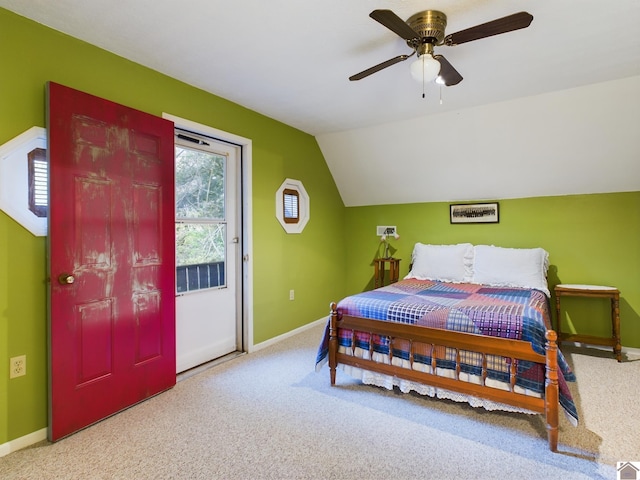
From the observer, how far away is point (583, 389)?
2.62 metres

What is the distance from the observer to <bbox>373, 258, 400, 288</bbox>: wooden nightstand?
4449 millimetres

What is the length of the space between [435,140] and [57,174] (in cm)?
338

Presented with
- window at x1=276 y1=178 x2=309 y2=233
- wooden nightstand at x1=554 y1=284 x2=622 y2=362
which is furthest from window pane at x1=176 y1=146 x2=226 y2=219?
wooden nightstand at x1=554 y1=284 x2=622 y2=362

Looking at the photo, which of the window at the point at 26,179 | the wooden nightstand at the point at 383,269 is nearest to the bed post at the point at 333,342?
the wooden nightstand at the point at 383,269

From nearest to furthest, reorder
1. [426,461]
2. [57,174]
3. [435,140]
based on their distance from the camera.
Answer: [426,461] → [57,174] → [435,140]

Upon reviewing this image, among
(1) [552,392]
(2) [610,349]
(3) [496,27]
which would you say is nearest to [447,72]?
(3) [496,27]

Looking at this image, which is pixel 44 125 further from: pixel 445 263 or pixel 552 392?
pixel 445 263

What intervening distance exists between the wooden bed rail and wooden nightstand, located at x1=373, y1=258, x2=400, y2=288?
1.84 m

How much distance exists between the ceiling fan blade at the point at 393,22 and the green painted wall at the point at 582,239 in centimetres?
283

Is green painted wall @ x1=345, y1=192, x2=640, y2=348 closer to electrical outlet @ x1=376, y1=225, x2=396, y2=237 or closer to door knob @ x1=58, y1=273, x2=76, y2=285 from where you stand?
electrical outlet @ x1=376, y1=225, x2=396, y2=237

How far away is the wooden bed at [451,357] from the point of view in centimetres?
197

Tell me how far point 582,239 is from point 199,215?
385 centimetres

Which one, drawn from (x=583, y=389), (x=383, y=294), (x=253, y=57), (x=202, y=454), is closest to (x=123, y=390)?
(x=202, y=454)

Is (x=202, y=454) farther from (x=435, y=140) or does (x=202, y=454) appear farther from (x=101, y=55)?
(x=435, y=140)
